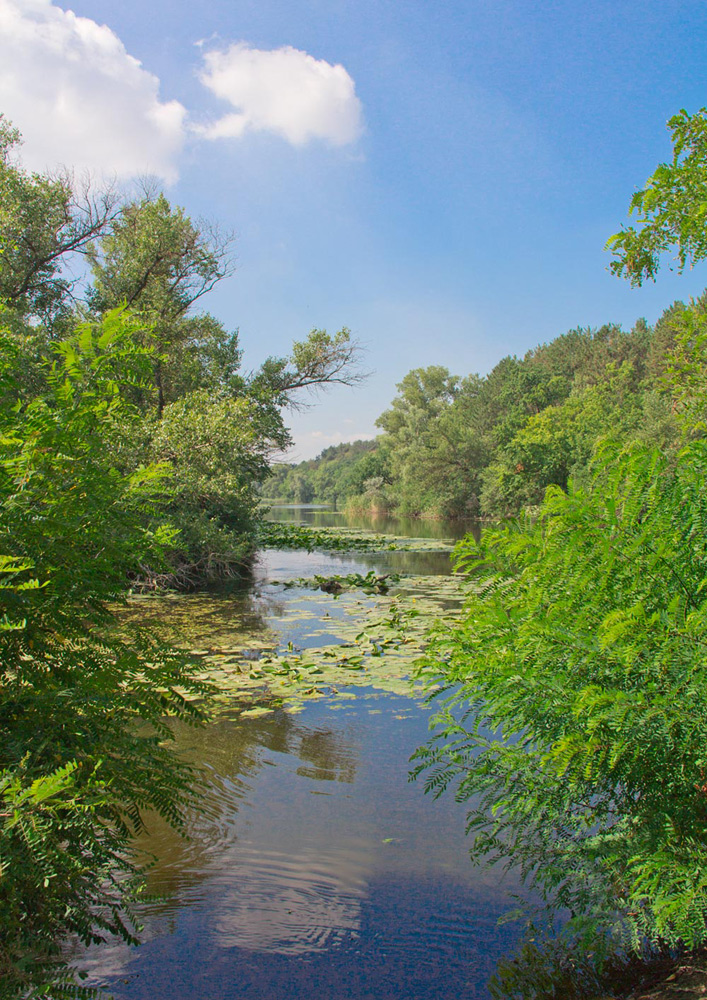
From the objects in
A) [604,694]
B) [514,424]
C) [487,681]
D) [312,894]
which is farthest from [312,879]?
[514,424]

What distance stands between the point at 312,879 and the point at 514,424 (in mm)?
51387

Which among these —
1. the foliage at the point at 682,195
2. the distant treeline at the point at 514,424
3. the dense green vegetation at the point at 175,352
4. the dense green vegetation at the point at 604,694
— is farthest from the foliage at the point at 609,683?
the distant treeline at the point at 514,424

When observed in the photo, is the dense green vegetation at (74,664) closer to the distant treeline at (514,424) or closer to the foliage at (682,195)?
the foliage at (682,195)

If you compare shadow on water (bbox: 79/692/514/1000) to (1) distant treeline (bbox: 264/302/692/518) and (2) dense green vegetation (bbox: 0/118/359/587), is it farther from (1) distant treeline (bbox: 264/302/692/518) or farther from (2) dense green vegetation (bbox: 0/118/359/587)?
(1) distant treeline (bbox: 264/302/692/518)

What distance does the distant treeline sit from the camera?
135ft

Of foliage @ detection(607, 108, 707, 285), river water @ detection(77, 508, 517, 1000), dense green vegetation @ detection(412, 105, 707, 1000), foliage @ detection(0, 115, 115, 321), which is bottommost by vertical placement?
river water @ detection(77, 508, 517, 1000)

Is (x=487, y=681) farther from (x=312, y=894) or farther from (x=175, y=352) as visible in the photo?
(x=175, y=352)

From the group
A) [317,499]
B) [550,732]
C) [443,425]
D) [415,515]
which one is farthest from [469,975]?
[317,499]

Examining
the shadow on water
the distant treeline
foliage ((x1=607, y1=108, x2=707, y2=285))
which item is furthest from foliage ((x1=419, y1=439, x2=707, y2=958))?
the distant treeline

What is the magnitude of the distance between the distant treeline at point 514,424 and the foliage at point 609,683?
27438mm

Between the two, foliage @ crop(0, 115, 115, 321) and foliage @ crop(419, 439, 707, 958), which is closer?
foliage @ crop(419, 439, 707, 958)

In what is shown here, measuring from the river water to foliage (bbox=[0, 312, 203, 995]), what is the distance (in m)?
0.44

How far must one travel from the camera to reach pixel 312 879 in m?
4.11

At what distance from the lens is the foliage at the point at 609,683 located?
210 cm
